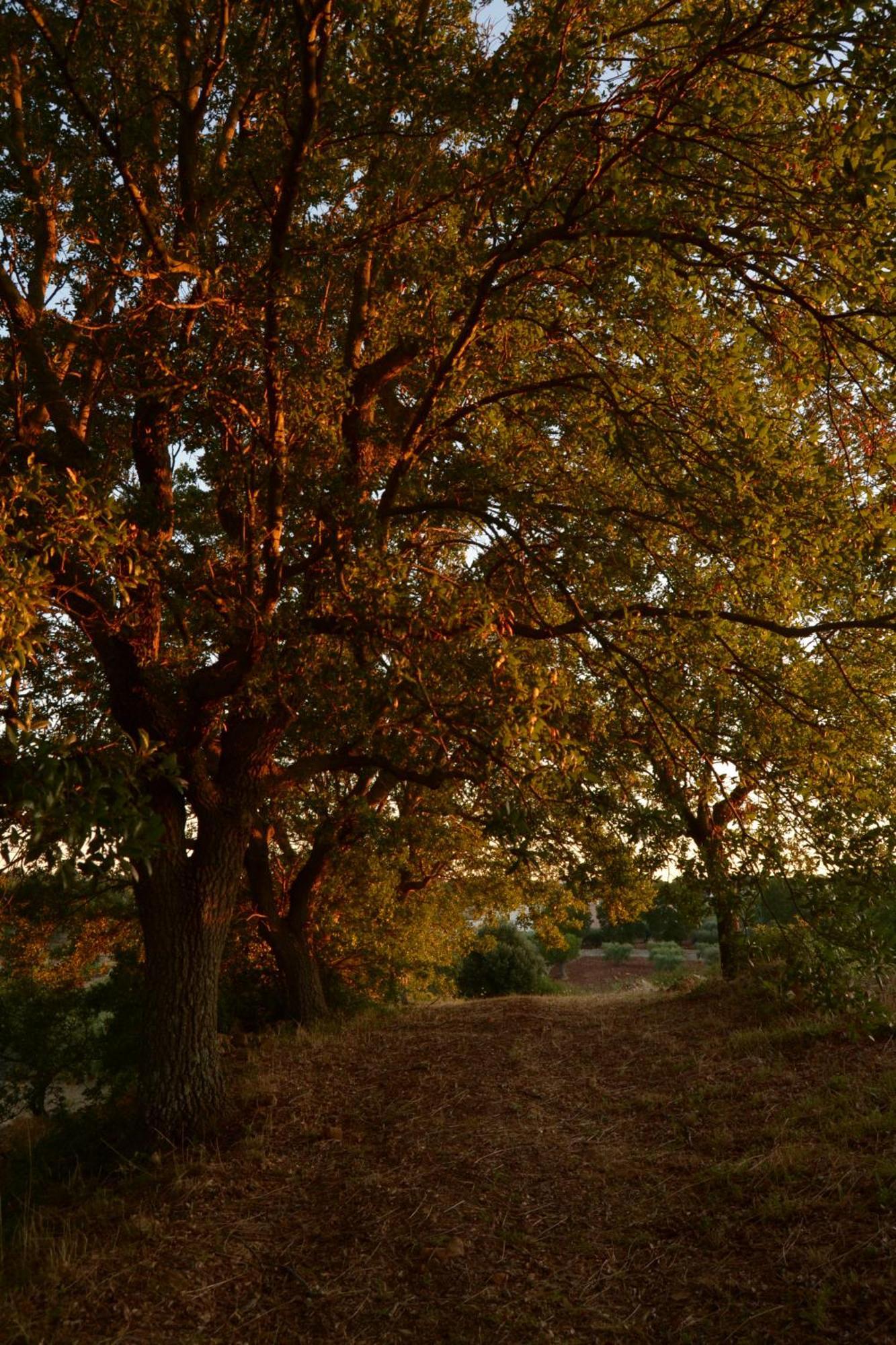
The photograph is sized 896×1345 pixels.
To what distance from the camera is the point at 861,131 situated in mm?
3932

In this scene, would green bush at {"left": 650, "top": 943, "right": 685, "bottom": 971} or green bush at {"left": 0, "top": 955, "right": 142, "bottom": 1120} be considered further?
green bush at {"left": 650, "top": 943, "right": 685, "bottom": 971}

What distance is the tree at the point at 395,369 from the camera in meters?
5.14

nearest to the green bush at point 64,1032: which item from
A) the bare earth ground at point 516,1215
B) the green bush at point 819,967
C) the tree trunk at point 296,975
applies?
the tree trunk at point 296,975

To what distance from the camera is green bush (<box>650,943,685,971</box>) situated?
31084 mm

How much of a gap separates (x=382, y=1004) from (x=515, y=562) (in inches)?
415

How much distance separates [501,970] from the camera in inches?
971

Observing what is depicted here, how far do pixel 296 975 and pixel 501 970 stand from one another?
12692 mm

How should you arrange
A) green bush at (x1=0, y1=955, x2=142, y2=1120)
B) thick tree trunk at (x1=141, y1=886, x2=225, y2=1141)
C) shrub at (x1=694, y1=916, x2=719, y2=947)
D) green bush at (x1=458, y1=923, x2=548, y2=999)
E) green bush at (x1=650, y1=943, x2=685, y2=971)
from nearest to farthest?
thick tree trunk at (x1=141, y1=886, x2=225, y2=1141) < green bush at (x1=0, y1=955, x2=142, y2=1120) < green bush at (x1=458, y1=923, x2=548, y2=999) < green bush at (x1=650, y1=943, x2=685, y2=971) < shrub at (x1=694, y1=916, x2=719, y2=947)

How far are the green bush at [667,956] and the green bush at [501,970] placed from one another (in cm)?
686

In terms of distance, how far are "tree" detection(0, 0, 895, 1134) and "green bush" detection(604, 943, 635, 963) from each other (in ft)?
101

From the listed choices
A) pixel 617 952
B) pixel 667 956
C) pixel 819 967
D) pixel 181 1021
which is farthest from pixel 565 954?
pixel 819 967

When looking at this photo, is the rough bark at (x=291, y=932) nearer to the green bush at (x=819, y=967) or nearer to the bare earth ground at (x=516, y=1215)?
the bare earth ground at (x=516, y=1215)

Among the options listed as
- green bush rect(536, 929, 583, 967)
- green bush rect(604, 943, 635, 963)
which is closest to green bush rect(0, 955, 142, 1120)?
green bush rect(536, 929, 583, 967)

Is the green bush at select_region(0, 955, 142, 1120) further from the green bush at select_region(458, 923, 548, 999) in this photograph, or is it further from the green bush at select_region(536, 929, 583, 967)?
the green bush at select_region(536, 929, 583, 967)
